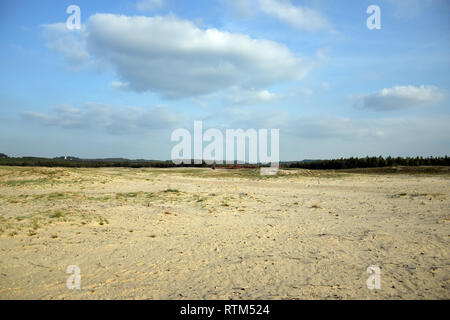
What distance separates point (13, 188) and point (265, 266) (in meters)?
21.2

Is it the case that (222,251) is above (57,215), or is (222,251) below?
below

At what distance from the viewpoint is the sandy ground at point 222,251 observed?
497 centimetres

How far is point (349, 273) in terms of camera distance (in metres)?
5.61

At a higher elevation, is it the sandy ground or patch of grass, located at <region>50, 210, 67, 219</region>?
patch of grass, located at <region>50, 210, 67, 219</region>

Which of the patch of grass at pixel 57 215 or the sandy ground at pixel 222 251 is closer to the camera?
the sandy ground at pixel 222 251

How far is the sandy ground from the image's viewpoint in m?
4.97

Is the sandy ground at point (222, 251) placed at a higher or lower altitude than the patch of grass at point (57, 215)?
lower

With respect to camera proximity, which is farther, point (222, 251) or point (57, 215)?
point (57, 215)

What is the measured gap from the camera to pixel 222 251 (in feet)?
23.5

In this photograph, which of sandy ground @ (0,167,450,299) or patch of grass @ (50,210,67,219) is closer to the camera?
sandy ground @ (0,167,450,299)
